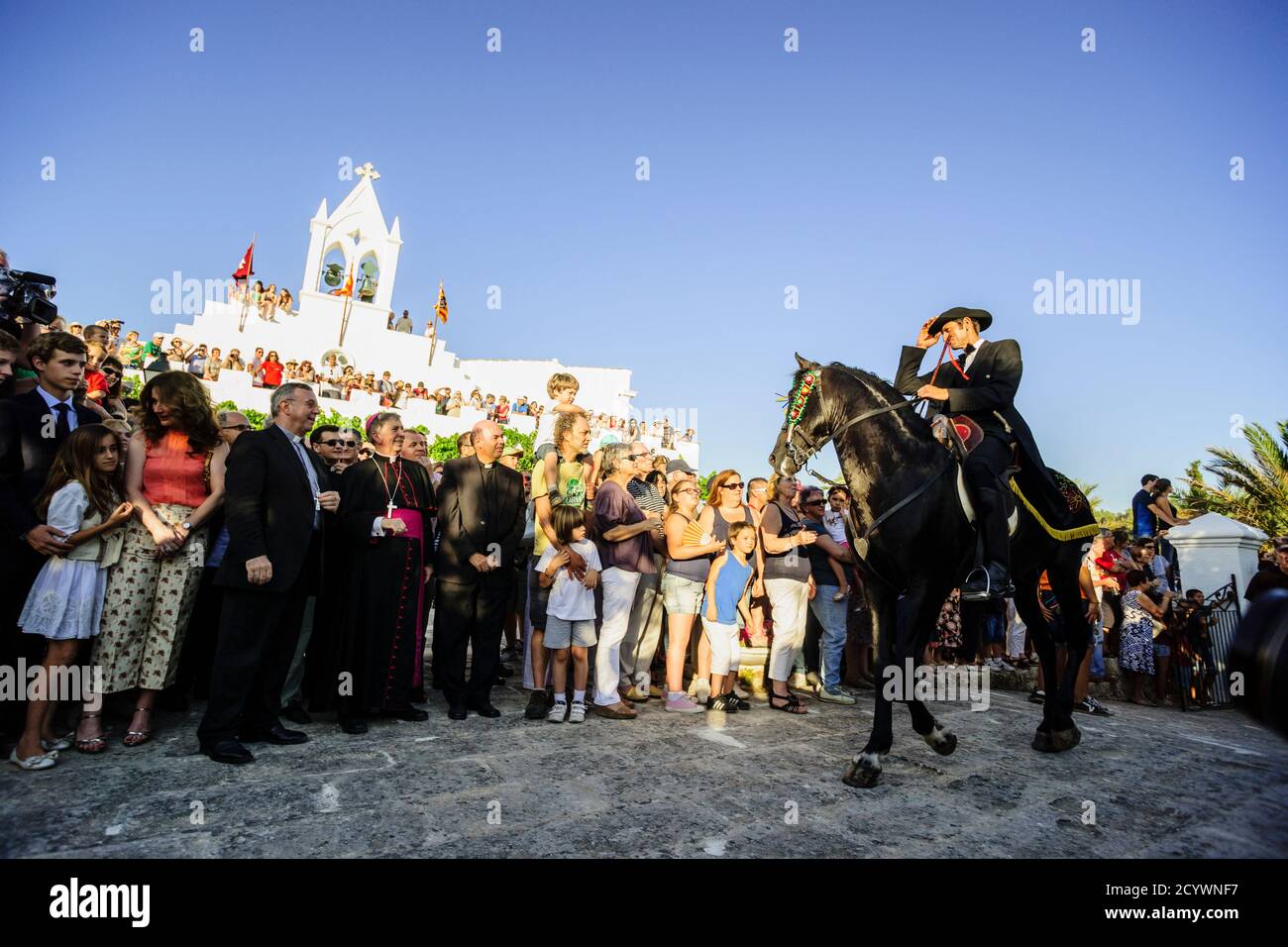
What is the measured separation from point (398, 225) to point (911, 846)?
5423 centimetres

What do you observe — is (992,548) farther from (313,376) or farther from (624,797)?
(313,376)

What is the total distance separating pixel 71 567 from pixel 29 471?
721 mm

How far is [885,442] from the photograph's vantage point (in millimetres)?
5031

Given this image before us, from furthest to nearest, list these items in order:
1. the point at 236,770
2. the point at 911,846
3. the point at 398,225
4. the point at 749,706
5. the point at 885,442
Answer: the point at 398,225 < the point at 749,706 < the point at 885,442 < the point at 236,770 < the point at 911,846

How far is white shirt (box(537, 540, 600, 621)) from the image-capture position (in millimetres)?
5789

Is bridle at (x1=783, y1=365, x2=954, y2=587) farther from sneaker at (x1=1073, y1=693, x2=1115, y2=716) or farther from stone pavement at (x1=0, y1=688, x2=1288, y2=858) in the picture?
sneaker at (x1=1073, y1=693, x2=1115, y2=716)

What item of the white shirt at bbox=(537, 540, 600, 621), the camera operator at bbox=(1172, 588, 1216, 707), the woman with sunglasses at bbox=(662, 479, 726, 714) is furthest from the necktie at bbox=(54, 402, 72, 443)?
the camera operator at bbox=(1172, 588, 1216, 707)

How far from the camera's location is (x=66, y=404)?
184 inches

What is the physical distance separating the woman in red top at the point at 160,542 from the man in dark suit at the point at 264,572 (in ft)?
1.18

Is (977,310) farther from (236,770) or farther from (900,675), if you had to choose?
(236,770)

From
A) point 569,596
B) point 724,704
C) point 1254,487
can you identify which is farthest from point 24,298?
point 1254,487
